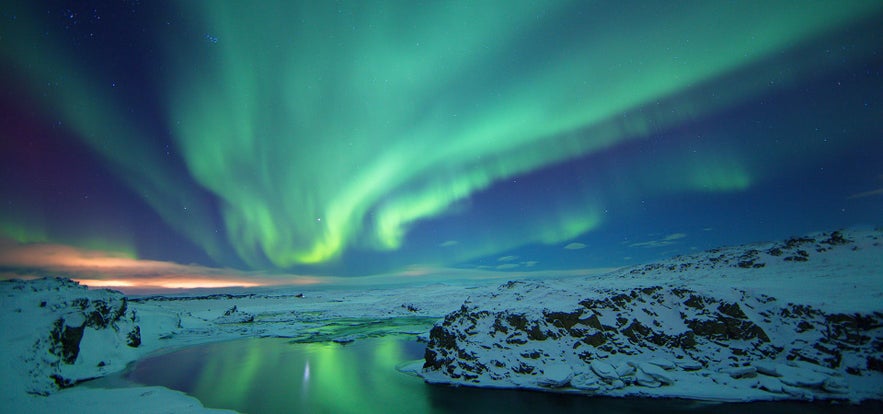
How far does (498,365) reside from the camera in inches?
680

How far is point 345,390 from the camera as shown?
653 inches

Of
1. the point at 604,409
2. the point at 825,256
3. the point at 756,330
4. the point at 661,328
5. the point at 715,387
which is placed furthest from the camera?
the point at 825,256

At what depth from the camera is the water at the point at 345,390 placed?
13.0m

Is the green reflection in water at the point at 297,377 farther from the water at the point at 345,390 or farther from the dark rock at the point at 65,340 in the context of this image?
the dark rock at the point at 65,340

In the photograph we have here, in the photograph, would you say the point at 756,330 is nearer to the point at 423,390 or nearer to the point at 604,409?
the point at 604,409

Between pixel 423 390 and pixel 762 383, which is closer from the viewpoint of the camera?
pixel 762 383

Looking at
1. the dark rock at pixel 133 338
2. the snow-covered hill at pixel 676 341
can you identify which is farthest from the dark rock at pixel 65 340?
the snow-covered hill at pixel 676 341

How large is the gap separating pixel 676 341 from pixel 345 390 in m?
16.9

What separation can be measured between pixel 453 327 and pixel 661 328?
36.3 feet

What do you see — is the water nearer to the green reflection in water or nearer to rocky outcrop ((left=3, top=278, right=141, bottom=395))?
the green reflection in water

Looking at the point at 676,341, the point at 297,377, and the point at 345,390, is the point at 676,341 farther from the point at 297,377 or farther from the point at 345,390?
the point at 297,377

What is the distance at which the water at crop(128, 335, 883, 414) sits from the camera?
13039mm

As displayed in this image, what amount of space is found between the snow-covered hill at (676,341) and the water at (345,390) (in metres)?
1.04

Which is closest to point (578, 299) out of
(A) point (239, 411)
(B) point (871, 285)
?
(B) point (871, 285)
